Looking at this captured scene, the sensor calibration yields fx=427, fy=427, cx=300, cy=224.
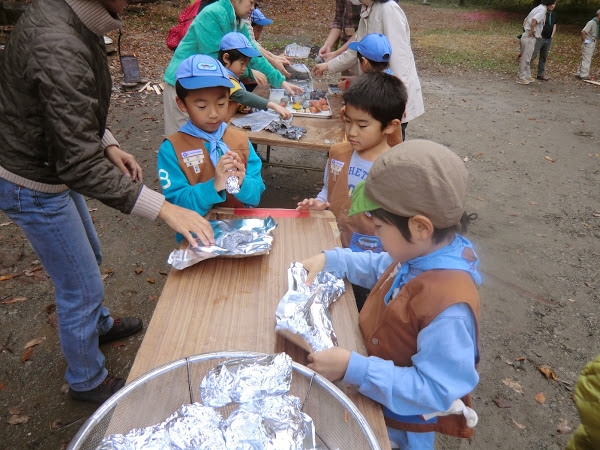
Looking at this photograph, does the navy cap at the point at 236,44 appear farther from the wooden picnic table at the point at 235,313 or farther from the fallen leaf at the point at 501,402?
the fallen leaf at the point at 501,402

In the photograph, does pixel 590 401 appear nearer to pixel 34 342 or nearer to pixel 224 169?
pixel 224 169

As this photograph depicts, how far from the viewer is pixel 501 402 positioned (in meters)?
2.63

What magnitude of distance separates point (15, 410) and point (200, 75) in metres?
2.13

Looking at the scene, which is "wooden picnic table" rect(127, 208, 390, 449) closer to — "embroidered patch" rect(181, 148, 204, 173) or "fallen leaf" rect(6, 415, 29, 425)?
"embroidered patch" rect(181, 148, 204, 173)

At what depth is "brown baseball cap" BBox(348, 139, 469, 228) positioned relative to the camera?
1047mm

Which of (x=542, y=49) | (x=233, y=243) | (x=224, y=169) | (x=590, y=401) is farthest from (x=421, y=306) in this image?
(x=542, y=49)

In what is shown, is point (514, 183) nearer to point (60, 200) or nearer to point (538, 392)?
point (538, 392)

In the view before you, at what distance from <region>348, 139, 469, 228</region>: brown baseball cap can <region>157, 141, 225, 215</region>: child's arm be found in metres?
0.96

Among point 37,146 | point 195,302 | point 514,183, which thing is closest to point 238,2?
point 37,146

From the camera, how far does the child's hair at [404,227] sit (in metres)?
1.15

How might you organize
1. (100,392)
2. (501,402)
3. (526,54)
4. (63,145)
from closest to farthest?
(63,145)
(100,392)
(501,402)
(526,54)

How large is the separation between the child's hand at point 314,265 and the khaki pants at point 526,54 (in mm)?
10757

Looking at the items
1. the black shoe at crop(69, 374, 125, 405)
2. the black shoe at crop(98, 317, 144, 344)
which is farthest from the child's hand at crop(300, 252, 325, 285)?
the black shoe at crop(98, 317, 144, 344)

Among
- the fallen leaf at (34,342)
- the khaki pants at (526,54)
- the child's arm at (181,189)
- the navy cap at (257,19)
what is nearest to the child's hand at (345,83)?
the navy cap at (257,19)
